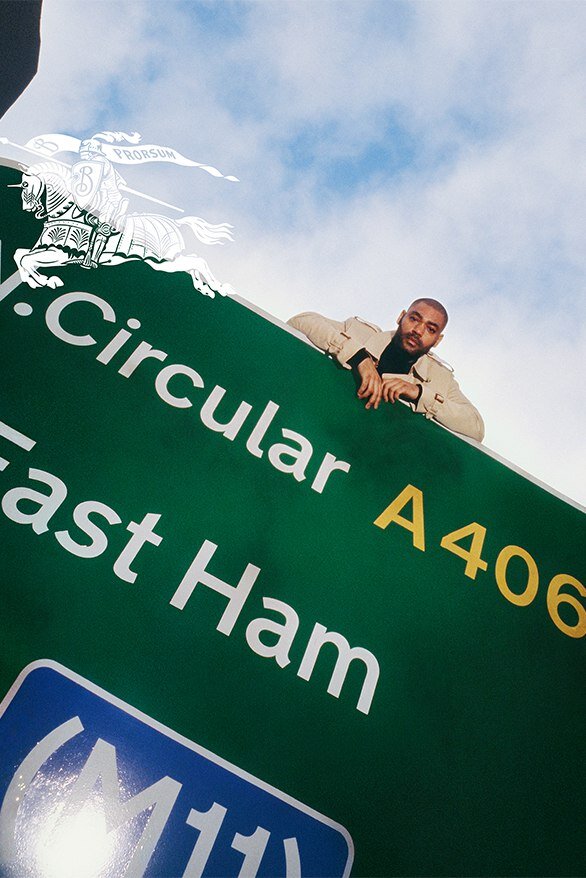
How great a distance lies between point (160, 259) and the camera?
3141 mm

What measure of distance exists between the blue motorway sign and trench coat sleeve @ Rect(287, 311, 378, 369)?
1.90 m

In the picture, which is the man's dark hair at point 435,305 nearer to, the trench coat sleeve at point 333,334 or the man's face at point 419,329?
the man's face at point 419,329

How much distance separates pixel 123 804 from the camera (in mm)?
1674

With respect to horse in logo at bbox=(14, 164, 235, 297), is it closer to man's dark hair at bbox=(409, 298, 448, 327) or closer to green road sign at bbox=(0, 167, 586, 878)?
green road sign at bbox=(0, 167, 586, 878)

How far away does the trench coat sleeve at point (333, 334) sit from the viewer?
10.7 ft

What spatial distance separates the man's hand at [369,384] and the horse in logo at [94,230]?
2.34ft

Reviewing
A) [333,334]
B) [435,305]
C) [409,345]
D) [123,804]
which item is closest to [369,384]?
[333,334]

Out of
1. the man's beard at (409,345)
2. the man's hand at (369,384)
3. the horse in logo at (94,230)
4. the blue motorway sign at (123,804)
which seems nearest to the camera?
the blue motorway sign at (123,804)

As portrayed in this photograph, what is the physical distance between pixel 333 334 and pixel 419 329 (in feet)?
1.66

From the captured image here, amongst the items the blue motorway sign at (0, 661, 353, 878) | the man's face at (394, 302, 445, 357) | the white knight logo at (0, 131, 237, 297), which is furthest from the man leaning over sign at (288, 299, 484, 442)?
the blue motorway sign at (0, 661, 353, 878)

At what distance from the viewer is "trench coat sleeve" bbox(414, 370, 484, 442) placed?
130 inches

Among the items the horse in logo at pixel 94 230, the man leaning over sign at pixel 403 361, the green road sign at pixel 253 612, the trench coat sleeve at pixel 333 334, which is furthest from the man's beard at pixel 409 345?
the horse in logo at pixel 94 230

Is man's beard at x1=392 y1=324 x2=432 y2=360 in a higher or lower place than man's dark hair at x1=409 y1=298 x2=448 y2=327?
lower

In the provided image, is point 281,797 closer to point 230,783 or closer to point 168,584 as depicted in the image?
point 230,783
